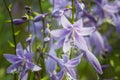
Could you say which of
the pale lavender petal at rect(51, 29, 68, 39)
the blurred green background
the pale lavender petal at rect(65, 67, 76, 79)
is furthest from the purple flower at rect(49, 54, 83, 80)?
the blurred green background

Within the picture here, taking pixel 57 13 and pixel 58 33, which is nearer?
pixel 58 33

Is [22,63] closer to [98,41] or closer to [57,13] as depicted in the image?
[57,13]

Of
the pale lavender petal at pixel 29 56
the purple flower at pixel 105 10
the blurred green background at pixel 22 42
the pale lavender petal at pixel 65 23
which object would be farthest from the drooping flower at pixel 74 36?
the purple flower at pixel 105 10

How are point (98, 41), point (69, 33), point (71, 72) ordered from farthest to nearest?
point (98, 41)
point (69, 33)
point (71, 72)

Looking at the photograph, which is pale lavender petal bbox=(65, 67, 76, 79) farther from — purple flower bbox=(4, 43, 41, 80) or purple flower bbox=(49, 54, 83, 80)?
purple flower bbox=(4, 43, 41, 80)

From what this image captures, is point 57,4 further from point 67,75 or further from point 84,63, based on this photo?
point 84,63

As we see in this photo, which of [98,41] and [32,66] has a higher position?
[32,66]

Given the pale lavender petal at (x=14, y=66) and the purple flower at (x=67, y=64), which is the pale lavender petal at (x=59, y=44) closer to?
the purple flower at (x=67, y=64)

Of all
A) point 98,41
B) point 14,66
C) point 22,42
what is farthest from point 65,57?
point 22,42
